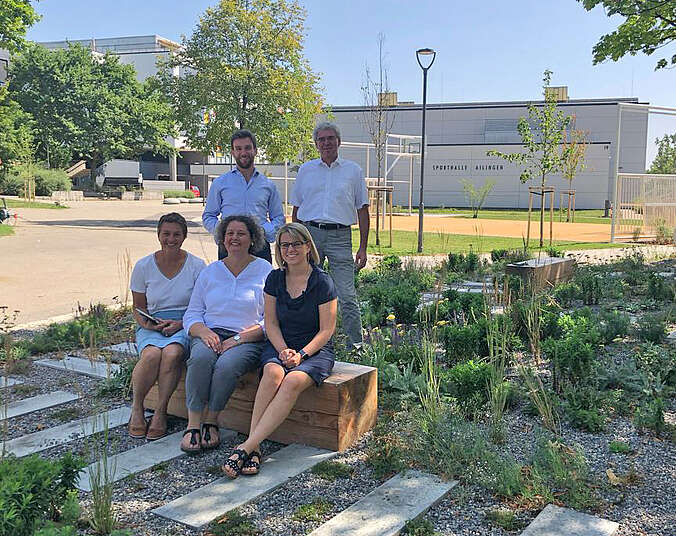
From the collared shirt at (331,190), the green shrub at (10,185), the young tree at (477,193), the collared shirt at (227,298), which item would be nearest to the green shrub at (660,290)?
the collared shirt at (331,190)

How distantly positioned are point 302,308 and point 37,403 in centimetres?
215

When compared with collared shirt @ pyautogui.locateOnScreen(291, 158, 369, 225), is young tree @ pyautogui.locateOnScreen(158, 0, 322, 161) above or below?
above

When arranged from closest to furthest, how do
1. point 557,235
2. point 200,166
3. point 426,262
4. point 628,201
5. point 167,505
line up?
point 167,505
point 426,262
point 628,201
point 557,235
point 200,166

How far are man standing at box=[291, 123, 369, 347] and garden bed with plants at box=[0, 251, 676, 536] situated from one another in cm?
39

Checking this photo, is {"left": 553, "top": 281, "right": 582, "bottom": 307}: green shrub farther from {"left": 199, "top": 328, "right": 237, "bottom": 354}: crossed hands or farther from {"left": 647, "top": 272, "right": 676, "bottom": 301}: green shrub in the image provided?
{"left": 199, "top": 328, "right": 237, "bottom": 354}: crossed hands

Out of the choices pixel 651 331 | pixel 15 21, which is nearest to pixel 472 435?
pixel 651 331

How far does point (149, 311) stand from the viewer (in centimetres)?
471

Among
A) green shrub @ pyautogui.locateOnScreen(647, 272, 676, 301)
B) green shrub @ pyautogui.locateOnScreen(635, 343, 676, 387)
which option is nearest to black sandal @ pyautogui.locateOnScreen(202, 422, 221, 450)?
green shrub @ pyautogui.locateOnScreen(635, 343, 676, 387)

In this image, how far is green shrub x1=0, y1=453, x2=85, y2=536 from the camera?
2438mm

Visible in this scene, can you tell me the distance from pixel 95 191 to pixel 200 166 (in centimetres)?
2070

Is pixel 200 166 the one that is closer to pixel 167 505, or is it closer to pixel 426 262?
pixel 426 262

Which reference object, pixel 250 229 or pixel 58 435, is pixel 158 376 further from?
pixel 250 229

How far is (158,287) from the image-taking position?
15.3 feet

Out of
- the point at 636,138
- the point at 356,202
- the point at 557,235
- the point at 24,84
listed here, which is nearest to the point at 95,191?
the point at 24,84
